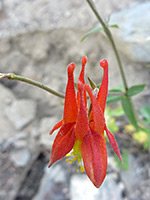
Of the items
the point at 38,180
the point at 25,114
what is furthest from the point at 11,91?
the point at 38,180

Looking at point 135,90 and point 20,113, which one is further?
point 20,113

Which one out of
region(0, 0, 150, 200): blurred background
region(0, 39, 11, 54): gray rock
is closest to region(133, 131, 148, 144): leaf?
region(0, 0, 150, 200): blurred background

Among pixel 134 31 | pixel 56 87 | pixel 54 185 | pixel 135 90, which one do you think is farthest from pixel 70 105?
pixel 56 87

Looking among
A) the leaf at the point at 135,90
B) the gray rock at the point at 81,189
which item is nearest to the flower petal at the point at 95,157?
the leaf at the point at 135,90

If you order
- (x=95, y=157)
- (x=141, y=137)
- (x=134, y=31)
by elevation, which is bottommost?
(x=141, y=137)

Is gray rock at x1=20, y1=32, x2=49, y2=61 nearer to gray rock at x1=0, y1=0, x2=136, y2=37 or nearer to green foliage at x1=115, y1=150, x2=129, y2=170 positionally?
gray rock at x1=0, y1=0, x2=136, y2=37

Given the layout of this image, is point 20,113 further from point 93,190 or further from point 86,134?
point 86,134

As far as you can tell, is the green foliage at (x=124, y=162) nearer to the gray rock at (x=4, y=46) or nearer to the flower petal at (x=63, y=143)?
the flower petal at (x=63, y=143)
